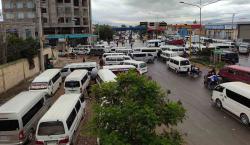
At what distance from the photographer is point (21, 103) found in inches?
620

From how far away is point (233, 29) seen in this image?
80.8 meters

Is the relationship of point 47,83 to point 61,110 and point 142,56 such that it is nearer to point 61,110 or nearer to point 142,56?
point 61,110

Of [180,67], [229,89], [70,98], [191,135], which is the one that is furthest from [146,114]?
[180,67]

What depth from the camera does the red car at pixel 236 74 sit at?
82.7 ft

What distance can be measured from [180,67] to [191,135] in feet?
64.8

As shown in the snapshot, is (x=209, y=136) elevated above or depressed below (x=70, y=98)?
below

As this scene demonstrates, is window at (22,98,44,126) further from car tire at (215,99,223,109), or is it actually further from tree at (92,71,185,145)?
car tire at (215,99,223,109)

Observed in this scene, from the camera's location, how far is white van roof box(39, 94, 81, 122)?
44.5ft

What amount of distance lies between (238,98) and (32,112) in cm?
1313

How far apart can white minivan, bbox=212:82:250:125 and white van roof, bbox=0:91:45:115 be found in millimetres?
12788

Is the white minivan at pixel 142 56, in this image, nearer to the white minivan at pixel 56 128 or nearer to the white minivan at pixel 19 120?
the white minivan at pixel 19 120

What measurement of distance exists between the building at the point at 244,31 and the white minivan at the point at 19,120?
68.5m

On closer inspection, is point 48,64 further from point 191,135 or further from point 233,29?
point 233,29

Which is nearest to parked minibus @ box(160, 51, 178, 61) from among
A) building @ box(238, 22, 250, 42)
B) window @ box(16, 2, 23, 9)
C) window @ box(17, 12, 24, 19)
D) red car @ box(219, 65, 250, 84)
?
red car @ box(219, 65, 250, 84)
